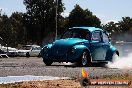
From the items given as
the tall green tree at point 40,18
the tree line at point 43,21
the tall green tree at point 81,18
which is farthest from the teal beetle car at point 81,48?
the tall green tree at point 81,18

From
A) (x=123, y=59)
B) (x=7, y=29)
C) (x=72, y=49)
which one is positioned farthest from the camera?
(x=7, y=29)

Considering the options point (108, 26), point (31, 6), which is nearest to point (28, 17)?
point (31, 6)

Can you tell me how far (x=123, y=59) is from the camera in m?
22.5

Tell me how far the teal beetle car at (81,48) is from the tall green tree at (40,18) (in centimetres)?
7901

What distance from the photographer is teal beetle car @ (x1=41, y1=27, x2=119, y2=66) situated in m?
18.6

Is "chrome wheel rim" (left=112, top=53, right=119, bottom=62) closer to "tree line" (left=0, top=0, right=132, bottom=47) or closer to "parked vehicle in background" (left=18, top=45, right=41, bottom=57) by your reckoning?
"parked vehicle in background" (left=18, top=45, right=41, bottom=57)

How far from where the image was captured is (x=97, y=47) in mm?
20219

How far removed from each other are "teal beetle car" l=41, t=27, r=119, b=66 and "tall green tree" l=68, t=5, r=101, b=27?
83.6 metres

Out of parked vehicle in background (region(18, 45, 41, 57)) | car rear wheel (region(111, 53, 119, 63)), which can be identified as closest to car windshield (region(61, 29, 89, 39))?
car rear wheel (region(111, 53, 119, 63))

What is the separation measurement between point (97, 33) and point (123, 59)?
2444 mm

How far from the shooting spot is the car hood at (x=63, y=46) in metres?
18.6

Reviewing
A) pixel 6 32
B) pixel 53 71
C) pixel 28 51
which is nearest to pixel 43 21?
pixel 6 32

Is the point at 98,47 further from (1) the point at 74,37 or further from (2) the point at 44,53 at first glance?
(2) the point at 44,53

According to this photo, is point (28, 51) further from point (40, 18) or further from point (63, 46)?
point (40, 18)
